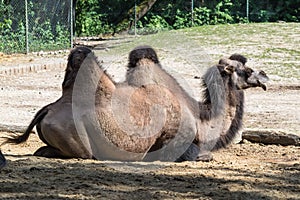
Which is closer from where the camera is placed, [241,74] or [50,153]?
[50,153]

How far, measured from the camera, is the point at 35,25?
78.8 ft

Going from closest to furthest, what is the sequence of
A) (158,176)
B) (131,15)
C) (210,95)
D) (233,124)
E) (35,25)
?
(158,176) < (210,95) < (233,124) < (35,25) < (131,15)

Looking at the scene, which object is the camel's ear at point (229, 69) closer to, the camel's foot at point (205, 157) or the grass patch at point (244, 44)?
the camel's foot at point (205, 157)

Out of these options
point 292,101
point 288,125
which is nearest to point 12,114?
point 288,125

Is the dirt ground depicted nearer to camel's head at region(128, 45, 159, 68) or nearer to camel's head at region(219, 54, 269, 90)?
camel's head at region(219, 54, 269, 90)

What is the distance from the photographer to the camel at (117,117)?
22.9ft

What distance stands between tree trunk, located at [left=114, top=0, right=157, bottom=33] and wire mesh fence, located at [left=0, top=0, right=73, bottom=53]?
7089mm

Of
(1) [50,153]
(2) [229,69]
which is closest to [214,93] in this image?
(2) [229,69]

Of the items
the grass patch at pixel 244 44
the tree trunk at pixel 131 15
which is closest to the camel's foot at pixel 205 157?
the grass patch at pixel 244 44

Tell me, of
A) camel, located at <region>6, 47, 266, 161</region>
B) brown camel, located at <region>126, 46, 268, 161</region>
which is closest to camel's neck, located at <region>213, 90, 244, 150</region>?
brown camel, located at <region>126, 46, 268, 161</region>

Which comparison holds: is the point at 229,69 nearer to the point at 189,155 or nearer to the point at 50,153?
the point at 189,155

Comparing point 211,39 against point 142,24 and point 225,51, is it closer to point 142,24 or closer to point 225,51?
point 225,51

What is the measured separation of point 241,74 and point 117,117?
1776 mm

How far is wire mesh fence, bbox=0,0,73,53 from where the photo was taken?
75.4 ft
